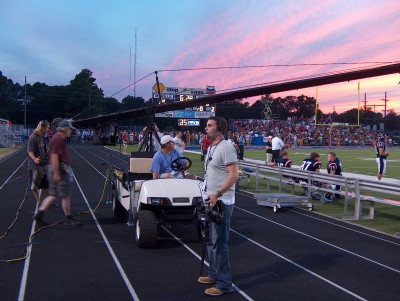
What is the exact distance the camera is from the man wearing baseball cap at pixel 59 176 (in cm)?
798

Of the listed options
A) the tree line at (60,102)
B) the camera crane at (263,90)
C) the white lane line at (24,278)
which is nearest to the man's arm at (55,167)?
the white lane line at (24,278)

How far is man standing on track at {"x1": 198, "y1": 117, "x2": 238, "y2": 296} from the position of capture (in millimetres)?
4855

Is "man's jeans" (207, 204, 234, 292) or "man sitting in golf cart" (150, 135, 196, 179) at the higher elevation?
"man sitting in golf cart" (150, 135, 196, 179)

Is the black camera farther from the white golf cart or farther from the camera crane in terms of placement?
the camera crane

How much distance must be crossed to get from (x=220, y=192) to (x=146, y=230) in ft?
7.29

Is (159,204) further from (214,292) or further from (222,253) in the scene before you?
(214,292)

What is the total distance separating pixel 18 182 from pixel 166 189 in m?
10.0

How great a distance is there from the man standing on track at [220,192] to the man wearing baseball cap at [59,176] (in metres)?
3.97

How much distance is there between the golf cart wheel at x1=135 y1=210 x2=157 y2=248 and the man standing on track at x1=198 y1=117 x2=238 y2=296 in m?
1.81

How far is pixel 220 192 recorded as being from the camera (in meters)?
4.82

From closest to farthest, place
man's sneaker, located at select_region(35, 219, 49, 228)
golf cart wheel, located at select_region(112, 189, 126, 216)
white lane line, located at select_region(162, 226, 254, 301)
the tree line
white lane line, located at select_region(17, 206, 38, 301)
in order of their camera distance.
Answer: white lane line, located at select_region(17, 206, 38, 301)
white lane line, located at select_region(162, 226, 254, 301)
man's sneaker, located at select_region(35, 219, 49, 228)
golf cart wheel, located at select_region(112, 189, 126, 216)
the tree line

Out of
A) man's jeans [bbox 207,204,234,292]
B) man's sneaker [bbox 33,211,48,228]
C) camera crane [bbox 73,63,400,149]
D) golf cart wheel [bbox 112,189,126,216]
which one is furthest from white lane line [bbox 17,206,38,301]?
camera crane [bbox 73,63,400,149]

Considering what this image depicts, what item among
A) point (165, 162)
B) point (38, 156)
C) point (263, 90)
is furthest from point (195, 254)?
point (38, 156)

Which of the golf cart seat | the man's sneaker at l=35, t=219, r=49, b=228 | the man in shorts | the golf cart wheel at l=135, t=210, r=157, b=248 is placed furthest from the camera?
the man in shorts
